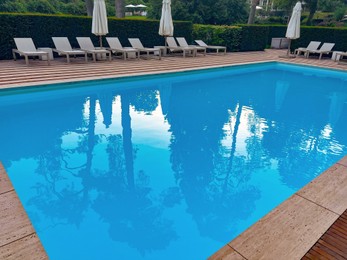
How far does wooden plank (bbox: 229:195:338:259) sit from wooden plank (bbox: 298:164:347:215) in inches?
6.2

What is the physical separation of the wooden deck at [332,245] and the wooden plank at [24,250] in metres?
2.62

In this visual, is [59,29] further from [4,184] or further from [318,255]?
[318,255]

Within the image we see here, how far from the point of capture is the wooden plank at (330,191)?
3545 millimetres

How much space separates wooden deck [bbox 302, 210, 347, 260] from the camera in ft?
8.91

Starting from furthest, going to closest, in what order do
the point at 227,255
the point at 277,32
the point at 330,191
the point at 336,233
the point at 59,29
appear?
the point at 277,32, the point at 59,29, the point at 330,191, the point at 336,233, the point at 227,255

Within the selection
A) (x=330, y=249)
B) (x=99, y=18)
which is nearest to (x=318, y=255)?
(x=330, y=249)

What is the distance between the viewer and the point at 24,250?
8.64ft

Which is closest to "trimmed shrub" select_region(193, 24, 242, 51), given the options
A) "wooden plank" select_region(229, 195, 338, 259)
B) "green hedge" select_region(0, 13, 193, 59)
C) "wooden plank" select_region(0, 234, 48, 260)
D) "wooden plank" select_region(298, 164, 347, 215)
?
"green hedge" select_region(0, 13, 193, 59)

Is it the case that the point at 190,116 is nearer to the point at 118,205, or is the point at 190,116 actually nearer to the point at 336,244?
the point at 118,205

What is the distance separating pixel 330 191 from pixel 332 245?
47.6 inches

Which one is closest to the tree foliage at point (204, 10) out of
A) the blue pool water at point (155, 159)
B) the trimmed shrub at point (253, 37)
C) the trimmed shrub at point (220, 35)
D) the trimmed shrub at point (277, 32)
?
the trimmed shrub at point (277, 32)

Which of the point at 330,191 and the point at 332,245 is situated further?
the point at 330,191

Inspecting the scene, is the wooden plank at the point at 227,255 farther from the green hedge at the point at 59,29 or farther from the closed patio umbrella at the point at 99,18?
the green hedge at the point at 59,29

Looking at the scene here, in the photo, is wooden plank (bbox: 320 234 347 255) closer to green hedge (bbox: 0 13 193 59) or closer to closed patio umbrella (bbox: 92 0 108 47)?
closed patio umbrella (bbox: 92 0 108 47)
